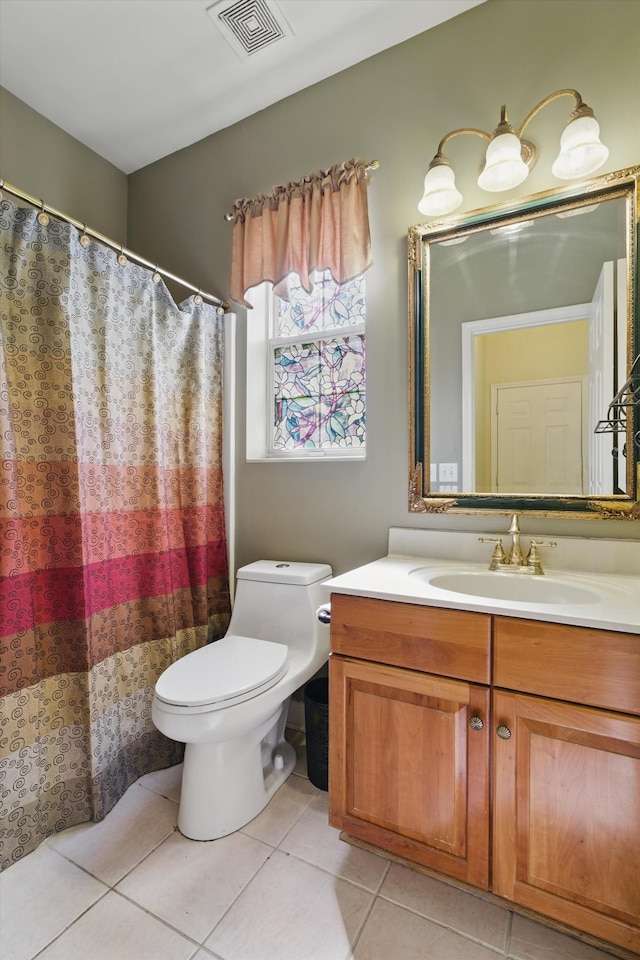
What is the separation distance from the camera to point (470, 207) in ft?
5.20

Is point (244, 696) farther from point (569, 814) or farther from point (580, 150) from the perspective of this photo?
point (580, 150)

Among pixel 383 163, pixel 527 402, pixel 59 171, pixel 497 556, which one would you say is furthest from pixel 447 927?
pixel 59 171

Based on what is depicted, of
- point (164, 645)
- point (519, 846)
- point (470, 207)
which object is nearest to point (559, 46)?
point (470, 207)

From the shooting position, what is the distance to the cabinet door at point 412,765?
3.54 feet

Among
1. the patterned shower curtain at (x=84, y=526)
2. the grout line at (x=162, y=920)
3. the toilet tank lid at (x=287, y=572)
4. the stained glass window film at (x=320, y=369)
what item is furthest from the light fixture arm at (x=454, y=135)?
the grout line at (x=162, y=920)

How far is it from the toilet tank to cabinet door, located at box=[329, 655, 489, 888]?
0.44m

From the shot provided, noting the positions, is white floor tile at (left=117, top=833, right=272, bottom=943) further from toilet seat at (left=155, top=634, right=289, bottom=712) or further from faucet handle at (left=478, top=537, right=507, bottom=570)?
faucet handle at (left=478, top=537, right=507, bottom=570)

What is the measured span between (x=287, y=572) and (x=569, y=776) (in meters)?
1.05

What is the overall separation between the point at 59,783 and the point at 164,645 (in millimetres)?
500

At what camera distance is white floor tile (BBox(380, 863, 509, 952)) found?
110 cm

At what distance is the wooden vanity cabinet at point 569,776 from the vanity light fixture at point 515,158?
4.29ft

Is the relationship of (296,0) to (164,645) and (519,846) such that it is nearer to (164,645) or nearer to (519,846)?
(164,645)

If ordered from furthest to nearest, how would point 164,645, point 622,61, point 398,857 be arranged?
point 164,645 < point 622,61 < point 398,857

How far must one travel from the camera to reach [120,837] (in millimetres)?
1396
